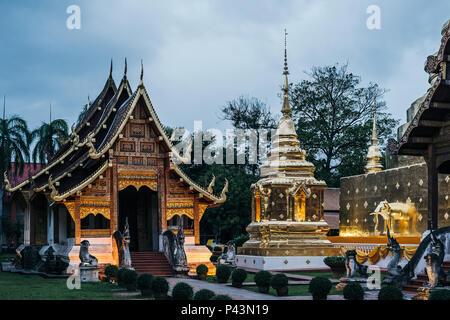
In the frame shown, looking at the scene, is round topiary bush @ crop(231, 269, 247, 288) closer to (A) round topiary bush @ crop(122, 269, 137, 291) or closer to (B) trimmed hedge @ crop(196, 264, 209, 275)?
(A) round topiary bush @ crop(122, 269, 137, 291)

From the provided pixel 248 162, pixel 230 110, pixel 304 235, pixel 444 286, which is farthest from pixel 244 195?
pixel 444 286

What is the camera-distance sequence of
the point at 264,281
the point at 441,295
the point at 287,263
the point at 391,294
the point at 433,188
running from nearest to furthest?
the point at 441,295 < the point at 391,294 < the point at 433,188 < the point at 264,281 < the point at 287,263

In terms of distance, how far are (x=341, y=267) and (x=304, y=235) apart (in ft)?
18.4

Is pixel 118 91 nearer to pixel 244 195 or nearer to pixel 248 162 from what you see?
pixel 244 195

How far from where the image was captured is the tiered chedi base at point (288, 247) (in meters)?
27.4

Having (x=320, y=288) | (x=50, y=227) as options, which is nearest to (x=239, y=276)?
(x=320, y=288)

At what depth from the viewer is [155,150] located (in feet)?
81.3

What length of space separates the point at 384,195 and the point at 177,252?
10.5 metres

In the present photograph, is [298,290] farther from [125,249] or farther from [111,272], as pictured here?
[125,249]

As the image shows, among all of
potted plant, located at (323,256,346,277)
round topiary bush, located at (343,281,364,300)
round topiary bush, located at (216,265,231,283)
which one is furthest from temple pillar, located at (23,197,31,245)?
round topiary bush, located at (343,281,364,300)

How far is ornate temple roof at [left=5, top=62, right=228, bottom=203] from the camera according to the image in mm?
23516

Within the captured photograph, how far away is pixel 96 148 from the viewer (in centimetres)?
2575

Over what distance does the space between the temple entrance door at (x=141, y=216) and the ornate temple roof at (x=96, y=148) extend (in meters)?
2.09

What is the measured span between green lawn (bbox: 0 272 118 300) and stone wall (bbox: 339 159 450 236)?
11.9 m
